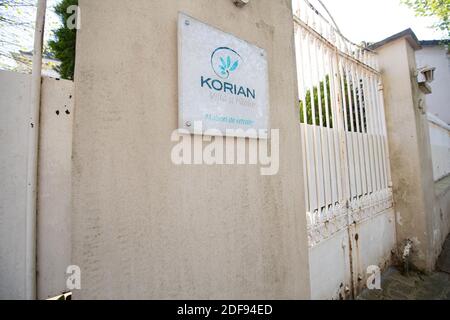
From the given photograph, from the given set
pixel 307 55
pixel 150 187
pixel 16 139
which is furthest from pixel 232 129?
pixel 307 55

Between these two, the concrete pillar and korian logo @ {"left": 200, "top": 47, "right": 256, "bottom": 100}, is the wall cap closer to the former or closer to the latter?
the concrete pillar

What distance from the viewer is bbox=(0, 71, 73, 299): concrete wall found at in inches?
42.4

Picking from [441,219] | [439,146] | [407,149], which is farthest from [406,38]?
[439,146]

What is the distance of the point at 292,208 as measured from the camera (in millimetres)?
1670

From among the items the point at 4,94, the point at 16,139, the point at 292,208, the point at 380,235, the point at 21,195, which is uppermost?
the point at 4,94

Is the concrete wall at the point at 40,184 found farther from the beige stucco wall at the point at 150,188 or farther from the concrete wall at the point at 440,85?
the concrete wall at the point at 440,85

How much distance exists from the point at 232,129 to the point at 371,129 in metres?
3.07

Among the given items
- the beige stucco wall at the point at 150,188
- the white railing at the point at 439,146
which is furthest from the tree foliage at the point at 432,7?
the beige stucco wall at the point at 150,188

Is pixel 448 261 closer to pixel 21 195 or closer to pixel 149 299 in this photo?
pixel 149 299

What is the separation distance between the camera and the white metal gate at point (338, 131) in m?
2.32

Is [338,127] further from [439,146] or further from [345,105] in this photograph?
[439,146]

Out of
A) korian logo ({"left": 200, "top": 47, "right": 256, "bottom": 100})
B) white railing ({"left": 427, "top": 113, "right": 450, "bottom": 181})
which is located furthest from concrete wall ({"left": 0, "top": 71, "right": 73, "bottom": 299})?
white railing ({"left": 427, "top": 113, "right": 450, "bottom": 181})

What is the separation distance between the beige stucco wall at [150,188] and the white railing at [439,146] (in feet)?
20.3

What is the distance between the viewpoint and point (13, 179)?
3.57 ft
